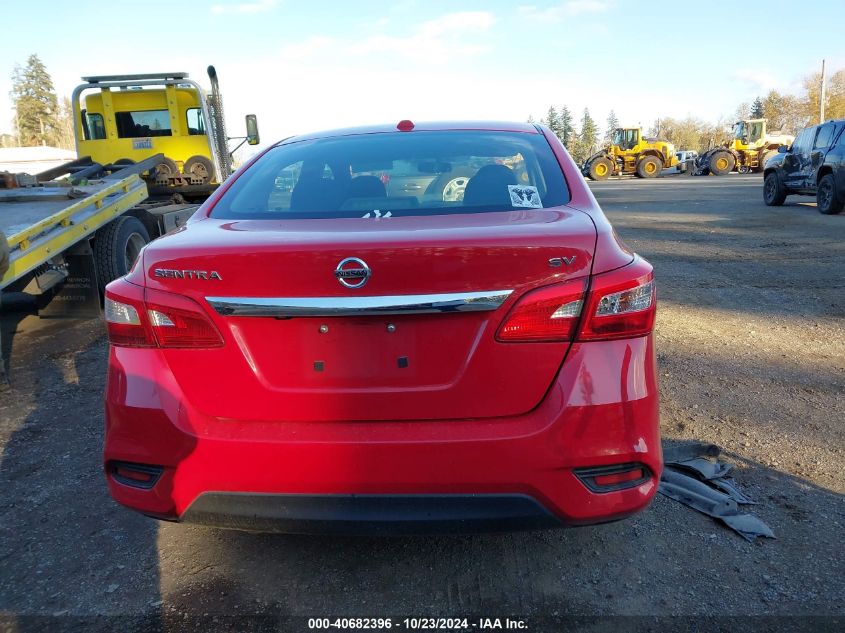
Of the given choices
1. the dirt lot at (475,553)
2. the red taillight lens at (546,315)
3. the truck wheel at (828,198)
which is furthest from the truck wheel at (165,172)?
the truck wheel at (828,198)

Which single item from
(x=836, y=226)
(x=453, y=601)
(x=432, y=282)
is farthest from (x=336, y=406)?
(x=836, y=226)

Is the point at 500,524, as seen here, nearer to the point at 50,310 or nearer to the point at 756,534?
the point at 756,534

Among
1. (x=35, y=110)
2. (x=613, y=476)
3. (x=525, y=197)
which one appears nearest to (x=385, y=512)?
(x=613, y=476)

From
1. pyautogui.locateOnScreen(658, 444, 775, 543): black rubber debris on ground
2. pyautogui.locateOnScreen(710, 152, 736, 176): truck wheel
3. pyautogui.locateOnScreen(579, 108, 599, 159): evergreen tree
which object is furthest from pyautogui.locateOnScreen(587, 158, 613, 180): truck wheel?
pyautogui.locateOnScreen(579, 108, 599, 159): evergreen tree

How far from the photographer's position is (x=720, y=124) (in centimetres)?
9631

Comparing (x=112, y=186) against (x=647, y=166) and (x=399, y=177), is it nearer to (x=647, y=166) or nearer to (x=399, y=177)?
(x=399, y=177)

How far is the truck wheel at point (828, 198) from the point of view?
13367mm

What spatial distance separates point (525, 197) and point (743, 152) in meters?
40.1

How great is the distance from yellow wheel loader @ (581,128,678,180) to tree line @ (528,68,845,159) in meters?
27.3

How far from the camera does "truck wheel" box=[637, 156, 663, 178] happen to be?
1411 inches

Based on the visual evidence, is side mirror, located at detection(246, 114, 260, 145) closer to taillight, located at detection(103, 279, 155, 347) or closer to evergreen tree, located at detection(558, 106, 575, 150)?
taillight, located at detection(103, 279, 155, 347)

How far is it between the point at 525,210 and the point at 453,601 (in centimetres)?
137

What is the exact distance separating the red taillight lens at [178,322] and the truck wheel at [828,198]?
578 inches

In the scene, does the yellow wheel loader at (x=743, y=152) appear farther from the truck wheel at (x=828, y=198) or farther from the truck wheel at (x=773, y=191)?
the truck wheel at (x=828, y=198)
